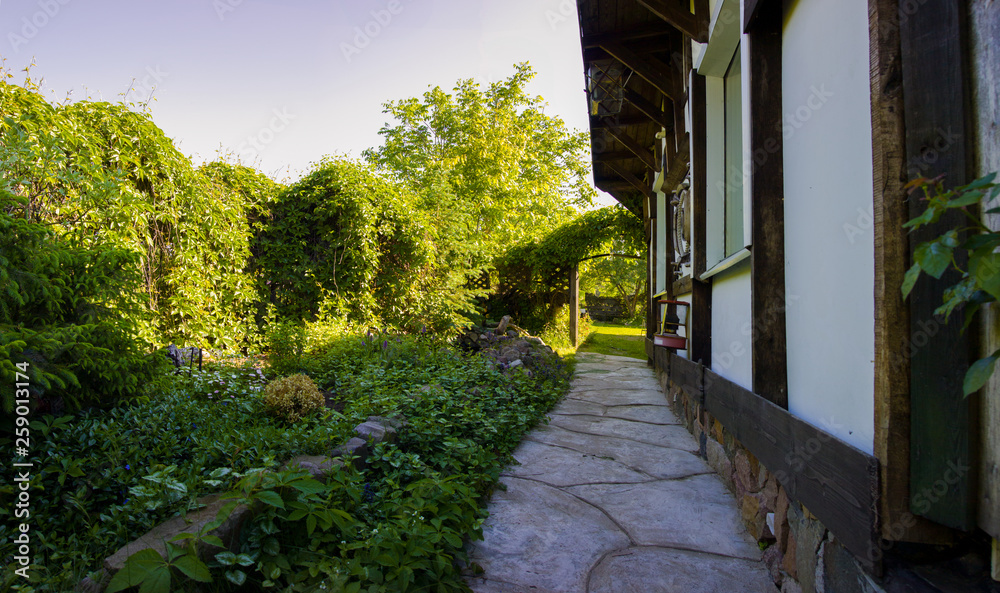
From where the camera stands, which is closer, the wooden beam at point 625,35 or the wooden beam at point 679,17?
the wooden beam at point 679,17

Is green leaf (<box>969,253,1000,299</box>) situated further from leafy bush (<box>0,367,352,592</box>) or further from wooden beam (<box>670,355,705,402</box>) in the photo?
wooden beam (<box>670,355,705,402</box>)

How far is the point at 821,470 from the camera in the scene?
1.40 m

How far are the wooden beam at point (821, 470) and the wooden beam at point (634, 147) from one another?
5.06 meters

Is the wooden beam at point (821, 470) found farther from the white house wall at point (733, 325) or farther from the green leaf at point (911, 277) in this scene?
the green leaf at point (911, 277)

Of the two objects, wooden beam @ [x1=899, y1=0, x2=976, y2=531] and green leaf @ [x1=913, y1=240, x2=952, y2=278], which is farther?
wooden beam @ [x1=899, y1=0, x2=976, y2=531]

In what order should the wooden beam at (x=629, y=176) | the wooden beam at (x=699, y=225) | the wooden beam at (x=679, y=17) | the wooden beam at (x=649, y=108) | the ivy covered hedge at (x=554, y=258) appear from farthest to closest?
the ivy covered hedge at (x=554, y=258)
the wooden beam at (x=629, y=176)
the wooden beam at (x=649, y=108)
the wooden beam at (x=699, y=225)
the wooden beam at (x=679, y=17)

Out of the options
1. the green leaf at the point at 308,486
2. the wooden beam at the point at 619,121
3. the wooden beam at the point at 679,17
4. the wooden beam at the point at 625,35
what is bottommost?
the green leaf at the point at 308,486

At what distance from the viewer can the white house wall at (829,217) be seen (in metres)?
1.30

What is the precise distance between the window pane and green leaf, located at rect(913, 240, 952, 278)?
2493mm

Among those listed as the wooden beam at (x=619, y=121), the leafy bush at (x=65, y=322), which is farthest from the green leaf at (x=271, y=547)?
the wooden beam at (x=619, y=121)

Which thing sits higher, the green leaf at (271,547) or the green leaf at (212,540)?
the green leaf at (212,540)

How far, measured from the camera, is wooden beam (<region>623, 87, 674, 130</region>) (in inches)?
216

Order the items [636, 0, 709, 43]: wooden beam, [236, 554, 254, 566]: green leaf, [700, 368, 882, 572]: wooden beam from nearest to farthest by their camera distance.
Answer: [700, 368, 882, 572]: wooden beam < [236, 554, 254, 566]: green leaf < [636, 0, 709, 43]: wooden beam

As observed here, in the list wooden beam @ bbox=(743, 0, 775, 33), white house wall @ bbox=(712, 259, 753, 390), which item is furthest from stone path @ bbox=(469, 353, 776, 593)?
wooden beam @ bbox=(743, 0, 775, 33)
